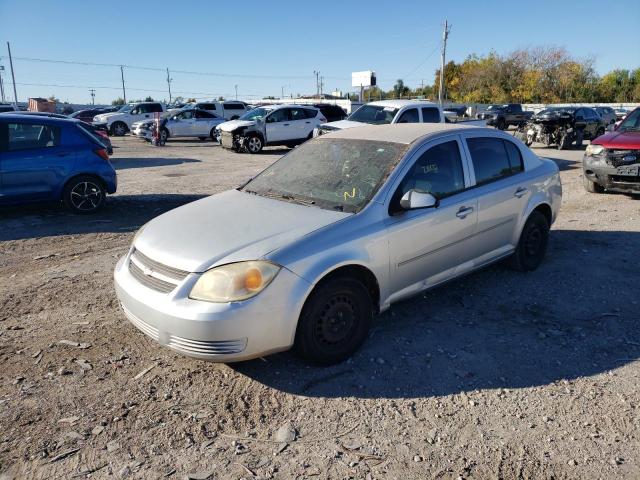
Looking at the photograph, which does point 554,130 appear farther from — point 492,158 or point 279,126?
point 492,158

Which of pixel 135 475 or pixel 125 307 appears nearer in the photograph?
pixel 135 475

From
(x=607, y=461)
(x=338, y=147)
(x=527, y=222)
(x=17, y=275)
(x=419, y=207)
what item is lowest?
(x=607, y=461)

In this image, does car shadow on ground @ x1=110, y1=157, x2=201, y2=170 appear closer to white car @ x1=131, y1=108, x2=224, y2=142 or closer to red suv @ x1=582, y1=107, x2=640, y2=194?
white car @ x1=131, y1=108, x2=224, y2=142

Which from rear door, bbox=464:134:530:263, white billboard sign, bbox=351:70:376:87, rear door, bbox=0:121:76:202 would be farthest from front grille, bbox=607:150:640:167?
white billboard sign, bbox=351:70:376:87

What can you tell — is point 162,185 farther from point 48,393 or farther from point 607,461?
point 607,461

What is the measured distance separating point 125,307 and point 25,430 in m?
0.98

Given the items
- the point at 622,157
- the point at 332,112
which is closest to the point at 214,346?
the point at 622,157

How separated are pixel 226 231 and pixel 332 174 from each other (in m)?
1.15

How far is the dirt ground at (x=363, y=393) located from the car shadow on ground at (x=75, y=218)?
2.06 metres

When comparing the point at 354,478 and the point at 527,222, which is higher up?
the point at 527,222

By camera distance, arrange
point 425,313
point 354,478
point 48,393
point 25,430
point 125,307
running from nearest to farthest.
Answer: point 354,478 < point 25,430 < point 48,393 < point 125,307 < point 425,313

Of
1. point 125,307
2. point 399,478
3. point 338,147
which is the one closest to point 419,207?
point 338,147

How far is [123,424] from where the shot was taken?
3.05 meters

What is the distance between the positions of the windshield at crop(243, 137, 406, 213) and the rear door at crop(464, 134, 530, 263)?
0.96m
